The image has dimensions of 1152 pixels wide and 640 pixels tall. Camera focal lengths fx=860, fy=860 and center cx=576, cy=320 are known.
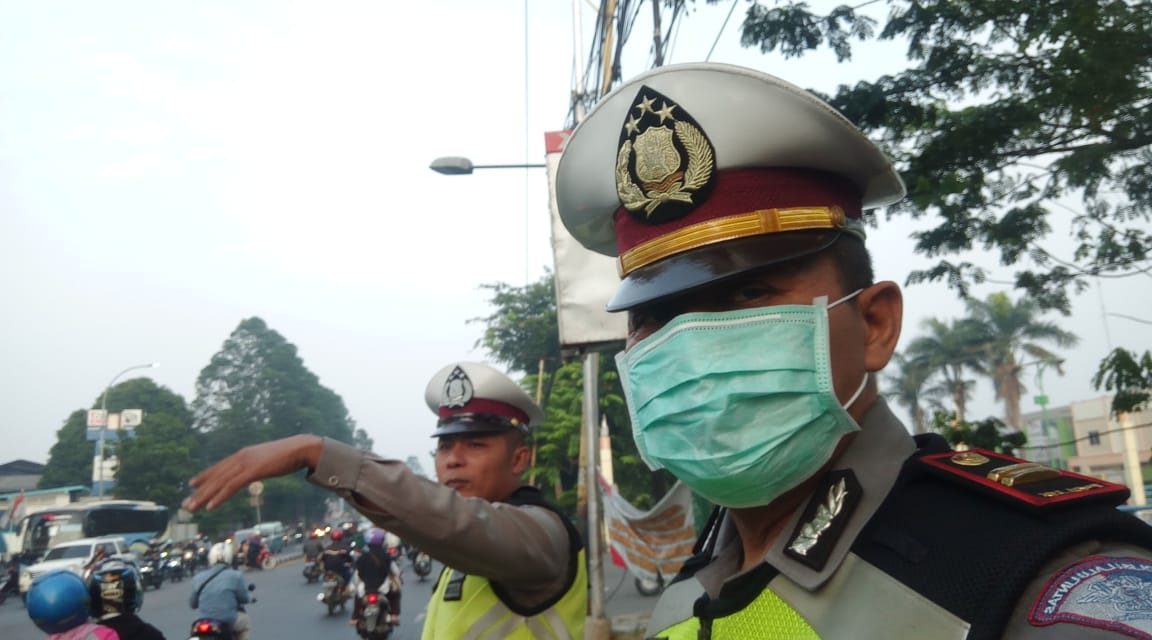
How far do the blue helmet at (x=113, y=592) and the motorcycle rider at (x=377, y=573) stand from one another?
654cm

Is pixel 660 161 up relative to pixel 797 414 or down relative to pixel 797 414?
up

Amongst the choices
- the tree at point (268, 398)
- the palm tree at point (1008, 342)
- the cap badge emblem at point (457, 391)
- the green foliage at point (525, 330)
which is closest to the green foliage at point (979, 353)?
the palm tree at point (1008, 342)

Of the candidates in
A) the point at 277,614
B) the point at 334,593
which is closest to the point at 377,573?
the point at 334,593

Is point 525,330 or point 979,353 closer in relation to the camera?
point 525,330

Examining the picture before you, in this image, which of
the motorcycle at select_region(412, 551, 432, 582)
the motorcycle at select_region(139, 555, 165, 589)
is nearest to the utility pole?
the motorcycle at select_region(412, 551, 432, 582)

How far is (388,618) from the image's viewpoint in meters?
11.2

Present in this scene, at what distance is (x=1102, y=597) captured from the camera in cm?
91

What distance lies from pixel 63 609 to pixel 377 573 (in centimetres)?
769

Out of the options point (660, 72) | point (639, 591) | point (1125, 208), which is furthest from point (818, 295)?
point (639, 591)

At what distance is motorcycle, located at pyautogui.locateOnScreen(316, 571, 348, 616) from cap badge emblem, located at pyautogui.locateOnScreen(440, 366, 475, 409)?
12502 millimetres

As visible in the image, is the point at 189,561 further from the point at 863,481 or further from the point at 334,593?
the point at 863,481

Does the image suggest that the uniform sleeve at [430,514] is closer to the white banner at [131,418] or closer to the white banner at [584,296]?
the white banner at [584,296]

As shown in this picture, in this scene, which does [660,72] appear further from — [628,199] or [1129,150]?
[1129,150]

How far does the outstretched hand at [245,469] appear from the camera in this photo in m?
1.57
